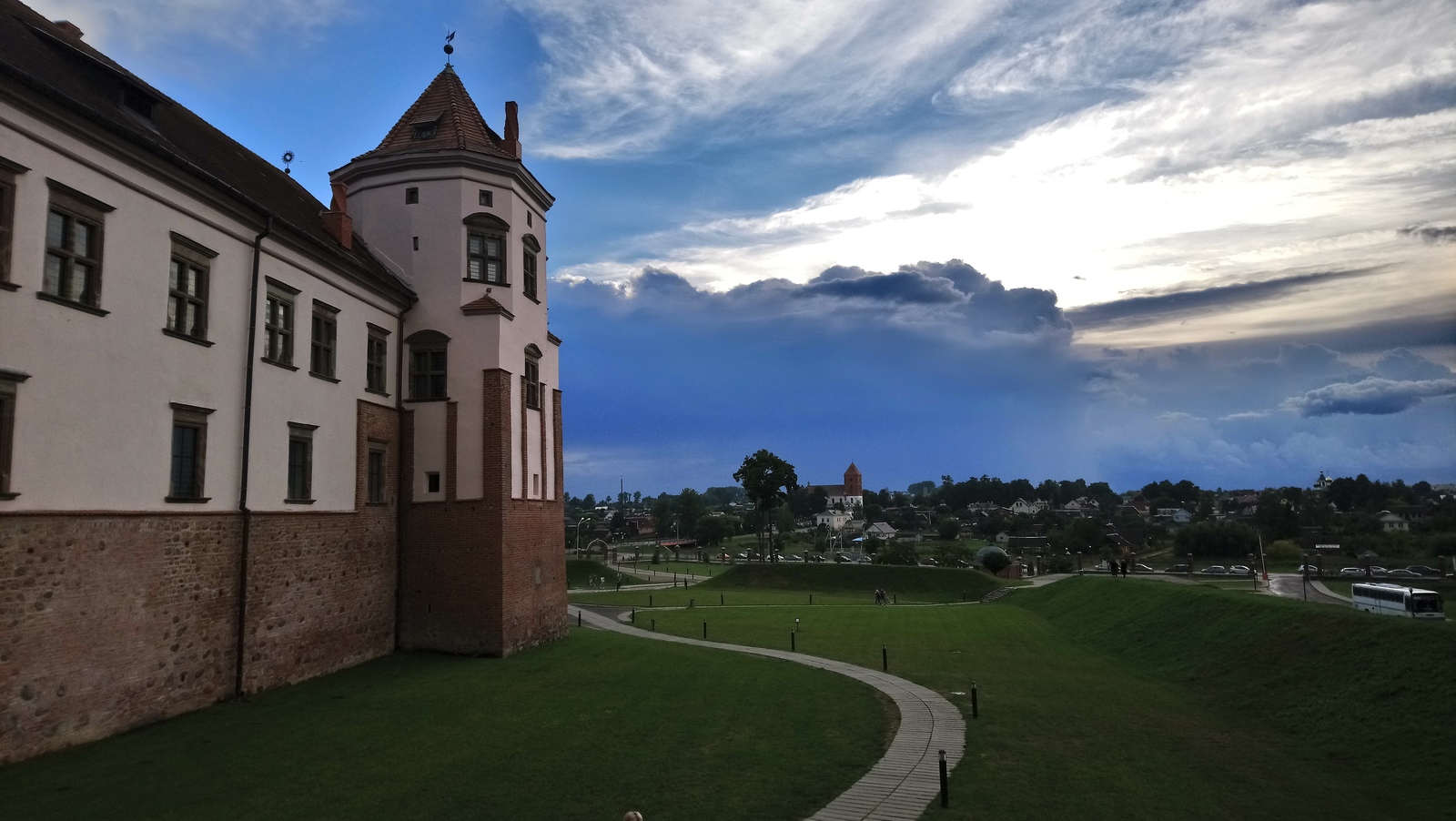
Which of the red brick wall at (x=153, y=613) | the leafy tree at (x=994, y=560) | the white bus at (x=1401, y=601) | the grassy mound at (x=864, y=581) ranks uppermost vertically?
the red brick wall at (x=153, y=613)

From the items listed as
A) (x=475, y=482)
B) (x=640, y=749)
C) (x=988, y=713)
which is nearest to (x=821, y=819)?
(x=640, y=749)

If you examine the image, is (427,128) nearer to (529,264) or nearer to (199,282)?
(529,264)

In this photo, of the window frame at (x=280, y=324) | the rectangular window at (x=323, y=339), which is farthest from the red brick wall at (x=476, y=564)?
the window frame at (x=280, y=324)

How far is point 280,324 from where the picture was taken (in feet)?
71.3

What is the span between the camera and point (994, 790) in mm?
13070

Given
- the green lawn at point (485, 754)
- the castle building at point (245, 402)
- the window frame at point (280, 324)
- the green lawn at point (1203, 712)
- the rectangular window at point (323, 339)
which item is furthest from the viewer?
the rectangular window at point (323, 339)

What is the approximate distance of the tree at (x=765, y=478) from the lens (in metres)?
93.8

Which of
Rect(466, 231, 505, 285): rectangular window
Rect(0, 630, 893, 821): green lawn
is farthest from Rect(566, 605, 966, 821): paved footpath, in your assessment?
Rect(466, 231, 505, 285): rectangular window

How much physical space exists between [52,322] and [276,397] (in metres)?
6.87

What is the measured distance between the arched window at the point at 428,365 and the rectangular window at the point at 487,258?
262cm

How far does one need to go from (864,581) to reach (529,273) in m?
48.3

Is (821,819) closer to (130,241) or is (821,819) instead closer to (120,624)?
(120,624)

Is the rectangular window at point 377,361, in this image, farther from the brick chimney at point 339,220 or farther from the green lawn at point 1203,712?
the green lawn at point 1203,712

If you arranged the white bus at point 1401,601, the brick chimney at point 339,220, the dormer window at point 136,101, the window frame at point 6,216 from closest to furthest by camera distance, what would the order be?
1. the window frame at point 6,216
2. the dormer window at point 136,101
3. the white bus at point 1401,601
4. the brick chimney at point 339,220
